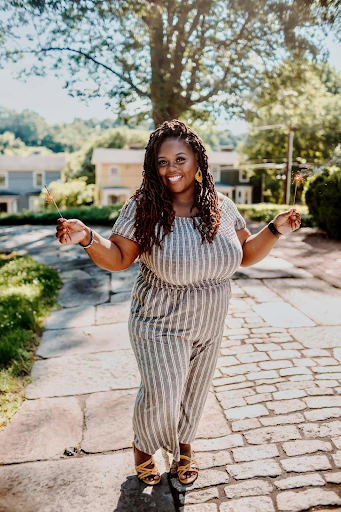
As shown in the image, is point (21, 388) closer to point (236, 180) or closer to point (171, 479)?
point (171, 479)

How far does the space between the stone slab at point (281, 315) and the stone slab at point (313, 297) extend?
9cm

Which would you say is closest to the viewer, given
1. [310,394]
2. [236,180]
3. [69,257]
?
[310,394]

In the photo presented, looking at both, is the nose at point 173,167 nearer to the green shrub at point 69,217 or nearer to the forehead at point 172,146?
the forehead at point 172,146

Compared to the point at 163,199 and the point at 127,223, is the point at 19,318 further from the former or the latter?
the point at 163,199

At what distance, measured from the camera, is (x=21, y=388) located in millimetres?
3244

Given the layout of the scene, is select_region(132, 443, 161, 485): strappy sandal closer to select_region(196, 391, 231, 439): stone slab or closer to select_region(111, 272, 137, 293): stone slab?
select_region(196, 391, 231, 439): stone slab

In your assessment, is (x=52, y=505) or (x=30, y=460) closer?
(x=52, y=505)

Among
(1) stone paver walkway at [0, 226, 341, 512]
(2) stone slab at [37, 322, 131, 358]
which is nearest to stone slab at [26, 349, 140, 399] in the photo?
(1) stone paver walkway at [0, 226, 341, 512]

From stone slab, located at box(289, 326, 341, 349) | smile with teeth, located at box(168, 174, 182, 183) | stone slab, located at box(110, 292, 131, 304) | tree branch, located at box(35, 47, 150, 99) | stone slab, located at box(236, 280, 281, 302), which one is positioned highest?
tree branch, located at box(35, 47, 150, 99)

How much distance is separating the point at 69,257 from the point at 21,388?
16.1ft

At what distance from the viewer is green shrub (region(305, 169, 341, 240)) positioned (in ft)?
29.3

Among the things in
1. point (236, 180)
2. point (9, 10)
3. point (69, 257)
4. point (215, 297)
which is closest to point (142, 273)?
point (215, 297)

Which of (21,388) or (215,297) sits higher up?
(215,297)

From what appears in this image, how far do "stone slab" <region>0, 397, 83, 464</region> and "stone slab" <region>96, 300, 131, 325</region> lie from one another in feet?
5.28
